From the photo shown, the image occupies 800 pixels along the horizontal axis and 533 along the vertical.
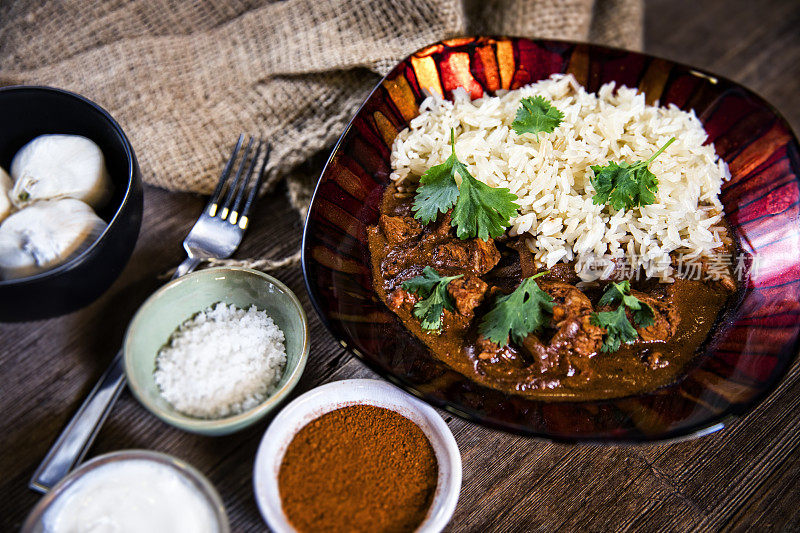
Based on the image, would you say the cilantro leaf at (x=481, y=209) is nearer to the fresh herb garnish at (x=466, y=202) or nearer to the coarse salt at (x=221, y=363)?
the fresh herb garnish at (x=466, y=202)

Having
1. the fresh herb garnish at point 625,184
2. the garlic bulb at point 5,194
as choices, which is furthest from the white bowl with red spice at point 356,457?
the garlic bulb at point 5,194

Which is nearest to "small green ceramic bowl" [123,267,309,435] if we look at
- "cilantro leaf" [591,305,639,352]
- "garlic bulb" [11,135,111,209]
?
"garlic bulb" [11,135,111,209]

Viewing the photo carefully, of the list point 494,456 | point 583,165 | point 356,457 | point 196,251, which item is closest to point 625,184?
point 583,165

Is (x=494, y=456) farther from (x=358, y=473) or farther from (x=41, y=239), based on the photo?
(x=41, y=239)

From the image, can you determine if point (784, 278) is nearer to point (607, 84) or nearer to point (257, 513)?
point (607, 84)

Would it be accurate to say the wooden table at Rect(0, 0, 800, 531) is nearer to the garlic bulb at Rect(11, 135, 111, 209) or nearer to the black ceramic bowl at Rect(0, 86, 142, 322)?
the black ceramic bowl at Rect(0, 86, 142, 322)

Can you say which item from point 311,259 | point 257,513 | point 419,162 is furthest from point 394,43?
point 257,513
